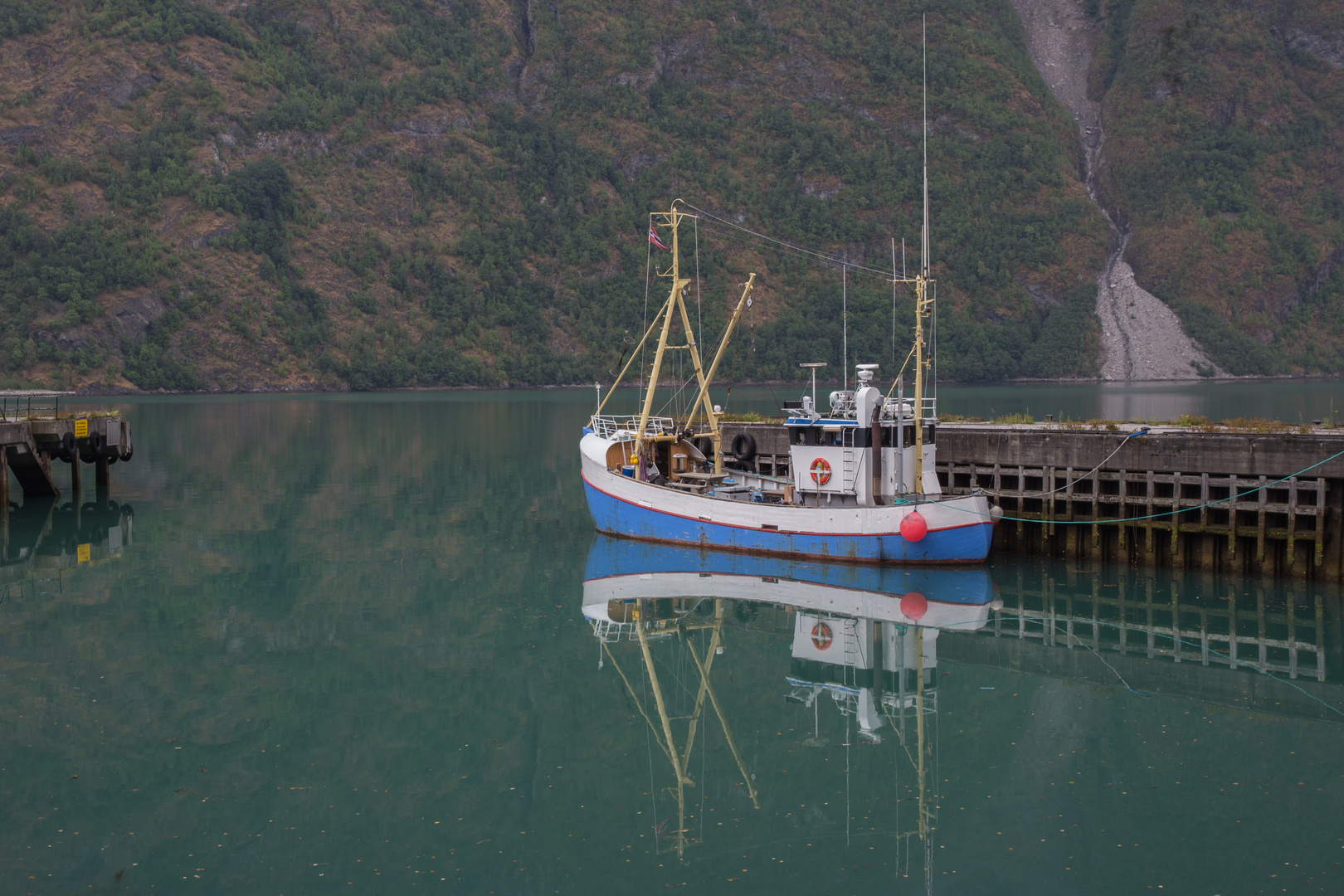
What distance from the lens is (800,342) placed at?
644 ft

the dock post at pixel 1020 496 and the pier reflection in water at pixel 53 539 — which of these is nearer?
the pier reflection in water at pixel 53 539

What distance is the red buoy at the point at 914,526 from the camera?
28578 millimetres

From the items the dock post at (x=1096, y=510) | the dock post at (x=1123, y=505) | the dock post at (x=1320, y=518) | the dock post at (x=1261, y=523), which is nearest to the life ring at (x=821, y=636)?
the dock post at (x=1096, y=510)

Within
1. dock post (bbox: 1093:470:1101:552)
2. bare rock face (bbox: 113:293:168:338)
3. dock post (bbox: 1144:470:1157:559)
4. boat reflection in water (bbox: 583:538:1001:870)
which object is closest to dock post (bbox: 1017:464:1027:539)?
dock post (bbox: 1093:470:1101:552)

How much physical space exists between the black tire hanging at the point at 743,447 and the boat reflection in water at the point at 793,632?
521 cm

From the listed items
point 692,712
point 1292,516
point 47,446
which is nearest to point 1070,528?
point 1292,516

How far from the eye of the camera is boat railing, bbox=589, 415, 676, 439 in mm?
35094

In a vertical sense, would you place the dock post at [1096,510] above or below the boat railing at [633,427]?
below

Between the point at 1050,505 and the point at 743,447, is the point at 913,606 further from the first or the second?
the point at 743,447

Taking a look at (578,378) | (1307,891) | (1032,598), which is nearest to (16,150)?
(578,378)

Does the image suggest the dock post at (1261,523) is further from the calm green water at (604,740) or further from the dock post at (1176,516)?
the dock post at (1176,516)

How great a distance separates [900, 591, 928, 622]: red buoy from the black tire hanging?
10.9 m

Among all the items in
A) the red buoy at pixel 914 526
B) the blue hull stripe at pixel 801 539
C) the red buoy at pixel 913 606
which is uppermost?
the red buoy at pixel 914 526

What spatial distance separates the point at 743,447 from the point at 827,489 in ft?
23.7
